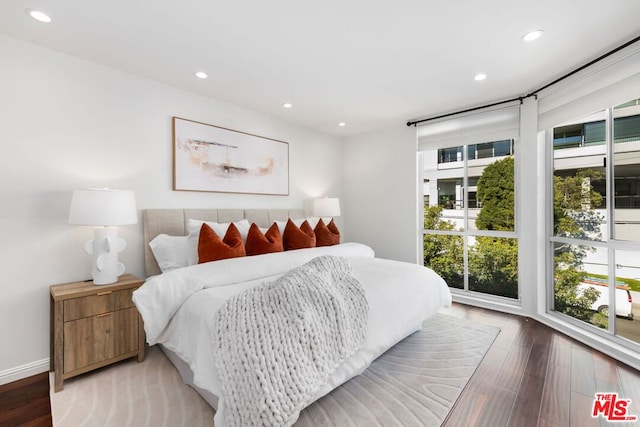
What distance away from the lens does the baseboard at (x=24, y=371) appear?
2.04 meters

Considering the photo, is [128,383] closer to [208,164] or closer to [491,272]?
[208,164]

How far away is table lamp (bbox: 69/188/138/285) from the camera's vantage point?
2.08 metres

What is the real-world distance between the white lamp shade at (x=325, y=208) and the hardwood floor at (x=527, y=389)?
7.86 feet

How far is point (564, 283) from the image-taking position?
118 inches

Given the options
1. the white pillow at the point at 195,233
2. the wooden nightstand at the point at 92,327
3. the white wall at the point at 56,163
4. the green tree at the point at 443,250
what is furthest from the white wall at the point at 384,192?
the wooden nightstand at the point at 92,327

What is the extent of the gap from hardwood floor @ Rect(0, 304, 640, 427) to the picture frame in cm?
188

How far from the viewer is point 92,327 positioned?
2064 mm

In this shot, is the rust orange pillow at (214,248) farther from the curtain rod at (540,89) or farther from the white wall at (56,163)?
the curtain rod at (540,89)

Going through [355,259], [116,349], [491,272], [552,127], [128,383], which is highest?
[552,127]

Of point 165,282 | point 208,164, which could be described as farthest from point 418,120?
point 165,282

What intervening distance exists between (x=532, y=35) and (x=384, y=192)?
2601 millimetres

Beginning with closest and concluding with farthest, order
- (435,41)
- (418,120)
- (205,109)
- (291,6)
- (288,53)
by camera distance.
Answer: (291,6), (435,41), (288,53), (205,109), (418,120)

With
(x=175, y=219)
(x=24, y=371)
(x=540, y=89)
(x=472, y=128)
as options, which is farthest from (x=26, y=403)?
(x=540, y=89)

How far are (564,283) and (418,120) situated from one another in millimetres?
2557
